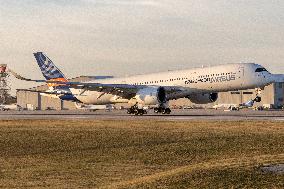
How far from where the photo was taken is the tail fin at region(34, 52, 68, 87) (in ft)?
297

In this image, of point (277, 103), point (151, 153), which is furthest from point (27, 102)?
point (151, 153)

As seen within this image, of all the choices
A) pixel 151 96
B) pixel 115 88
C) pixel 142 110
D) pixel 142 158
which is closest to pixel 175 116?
→ pixel 151 96

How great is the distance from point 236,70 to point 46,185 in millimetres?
47401

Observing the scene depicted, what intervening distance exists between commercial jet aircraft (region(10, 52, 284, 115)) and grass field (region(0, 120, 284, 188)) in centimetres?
2127

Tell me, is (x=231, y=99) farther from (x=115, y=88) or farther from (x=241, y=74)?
(x=241, y=74)

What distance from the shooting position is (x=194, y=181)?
57.8 ft

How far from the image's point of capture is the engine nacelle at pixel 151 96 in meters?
68.3

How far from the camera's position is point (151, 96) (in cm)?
6825

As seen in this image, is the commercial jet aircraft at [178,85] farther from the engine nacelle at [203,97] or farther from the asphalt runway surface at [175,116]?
the asphalt runway surface at [175,116]

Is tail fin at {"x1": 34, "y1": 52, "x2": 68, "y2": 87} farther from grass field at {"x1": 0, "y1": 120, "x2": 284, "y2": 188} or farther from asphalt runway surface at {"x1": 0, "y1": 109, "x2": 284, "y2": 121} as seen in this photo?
grass field at {"x1": 0, "y1": 120, "x2": 284, "y2": 188}

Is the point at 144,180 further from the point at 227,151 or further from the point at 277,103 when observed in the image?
the point at 277,103

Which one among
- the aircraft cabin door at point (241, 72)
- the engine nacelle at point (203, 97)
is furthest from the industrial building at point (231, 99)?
the aircraft cabin door at point (241, 72)

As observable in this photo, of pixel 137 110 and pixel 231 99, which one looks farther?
pixel 231 99

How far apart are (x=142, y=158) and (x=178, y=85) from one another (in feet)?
135
